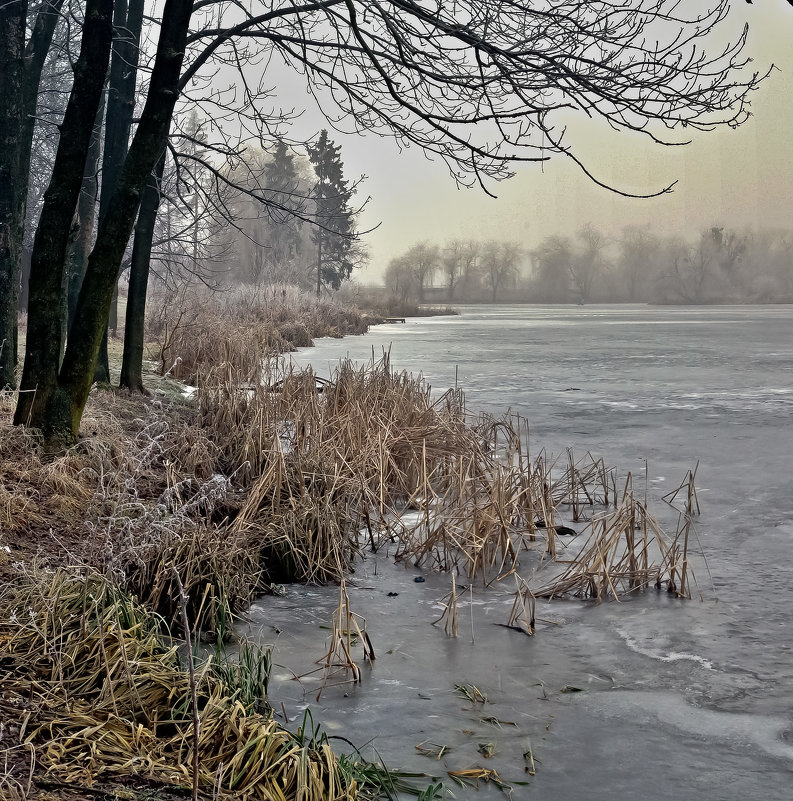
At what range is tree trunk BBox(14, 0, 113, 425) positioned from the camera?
644 cm

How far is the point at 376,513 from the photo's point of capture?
690 cm

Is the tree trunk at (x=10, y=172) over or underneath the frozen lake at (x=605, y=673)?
over

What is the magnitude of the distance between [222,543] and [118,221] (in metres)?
2.85

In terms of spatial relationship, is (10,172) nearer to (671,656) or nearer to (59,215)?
(59,215)

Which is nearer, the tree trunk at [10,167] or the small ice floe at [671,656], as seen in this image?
the small ice floe at [671,656]

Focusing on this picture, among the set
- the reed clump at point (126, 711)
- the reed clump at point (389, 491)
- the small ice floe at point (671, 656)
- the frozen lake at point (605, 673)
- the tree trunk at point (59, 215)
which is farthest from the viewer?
the tree trunk at point (59, 215)

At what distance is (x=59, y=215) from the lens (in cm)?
655

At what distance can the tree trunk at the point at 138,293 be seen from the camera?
33.4ft

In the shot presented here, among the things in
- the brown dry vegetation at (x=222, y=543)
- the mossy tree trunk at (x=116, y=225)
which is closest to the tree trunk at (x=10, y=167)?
the brown dry vegetation at (x=222, y=543)

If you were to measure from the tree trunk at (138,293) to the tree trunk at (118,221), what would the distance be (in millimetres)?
3544

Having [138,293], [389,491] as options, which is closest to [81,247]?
[138,293]

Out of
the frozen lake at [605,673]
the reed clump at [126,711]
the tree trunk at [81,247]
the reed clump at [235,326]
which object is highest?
the tree trunk at [81,247]

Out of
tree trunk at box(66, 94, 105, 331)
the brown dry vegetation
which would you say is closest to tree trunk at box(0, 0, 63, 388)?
the brown dry vegetation

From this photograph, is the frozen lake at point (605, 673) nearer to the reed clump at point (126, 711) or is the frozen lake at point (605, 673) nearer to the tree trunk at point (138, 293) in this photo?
the reed clump at point (126, 711)
